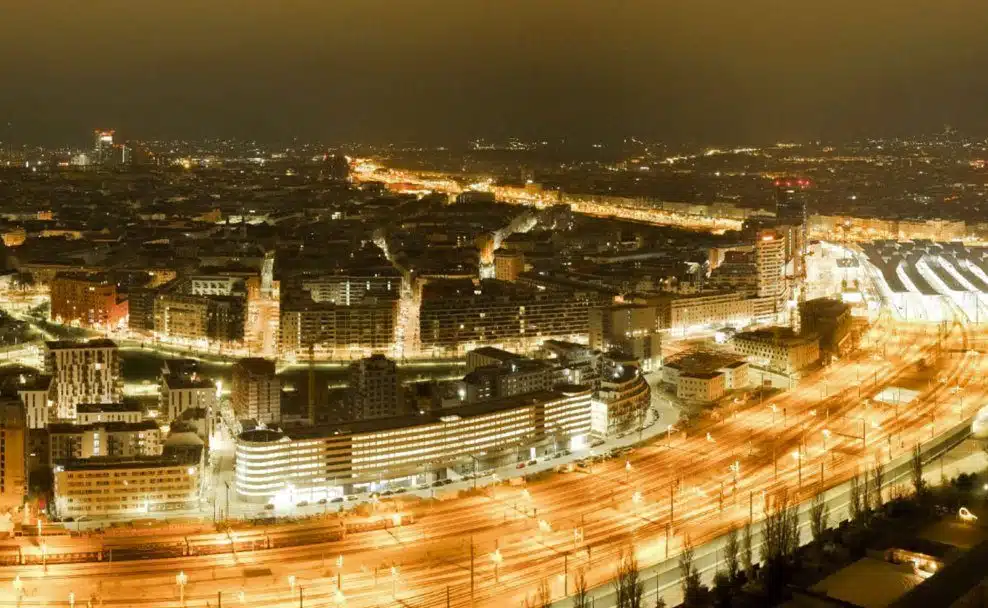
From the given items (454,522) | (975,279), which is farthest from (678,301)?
(454,522)

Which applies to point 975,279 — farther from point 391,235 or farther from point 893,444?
point 391,235

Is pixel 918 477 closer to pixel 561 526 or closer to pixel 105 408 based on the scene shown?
pixel 561 526

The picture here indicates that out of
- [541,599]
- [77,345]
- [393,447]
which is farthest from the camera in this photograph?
[77,345]

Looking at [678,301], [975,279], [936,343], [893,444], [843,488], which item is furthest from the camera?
[975,279]

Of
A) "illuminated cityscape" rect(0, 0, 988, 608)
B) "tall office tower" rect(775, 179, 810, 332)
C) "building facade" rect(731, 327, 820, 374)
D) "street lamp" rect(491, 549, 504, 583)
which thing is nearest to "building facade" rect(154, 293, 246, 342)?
"illuminated cityscape" rect(0, 0, 988, 608)

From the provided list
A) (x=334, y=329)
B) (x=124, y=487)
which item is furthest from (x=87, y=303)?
(x=124, y=487)

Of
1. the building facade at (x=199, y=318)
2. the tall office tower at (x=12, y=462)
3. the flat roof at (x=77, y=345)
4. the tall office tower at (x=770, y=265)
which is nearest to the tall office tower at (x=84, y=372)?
the flat roof at (x=77, y=345)
